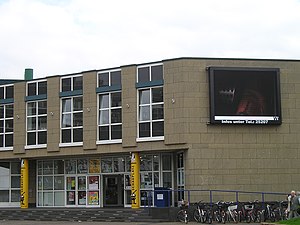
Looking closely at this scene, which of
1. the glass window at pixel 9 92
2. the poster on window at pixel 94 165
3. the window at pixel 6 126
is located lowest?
the poster on window at pixel 94 165

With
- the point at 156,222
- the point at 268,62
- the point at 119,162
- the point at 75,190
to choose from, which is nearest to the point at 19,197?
the point at 75,190

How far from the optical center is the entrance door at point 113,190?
3422 cm

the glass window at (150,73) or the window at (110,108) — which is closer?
the glass window at (150,73)

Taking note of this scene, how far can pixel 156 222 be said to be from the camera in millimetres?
28250

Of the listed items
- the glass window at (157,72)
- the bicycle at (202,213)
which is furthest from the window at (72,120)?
the bicycle at (202,213)

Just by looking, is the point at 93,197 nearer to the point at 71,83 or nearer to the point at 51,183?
the point at 51,183

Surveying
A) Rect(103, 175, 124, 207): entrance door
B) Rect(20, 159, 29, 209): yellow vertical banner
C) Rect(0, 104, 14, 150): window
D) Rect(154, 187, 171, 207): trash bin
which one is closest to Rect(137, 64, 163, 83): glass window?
Rect(154, 187, 171, 207): trash bin

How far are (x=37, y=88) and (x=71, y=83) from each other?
2.42m

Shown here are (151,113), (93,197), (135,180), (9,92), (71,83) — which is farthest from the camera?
(9,92)

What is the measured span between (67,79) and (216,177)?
34.2 feet

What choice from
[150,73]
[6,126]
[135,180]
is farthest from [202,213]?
[6,126]

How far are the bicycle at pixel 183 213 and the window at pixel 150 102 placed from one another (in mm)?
3919

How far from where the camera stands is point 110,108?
1278 inches

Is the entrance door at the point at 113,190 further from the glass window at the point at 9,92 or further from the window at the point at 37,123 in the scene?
the glass window at the point at 9,92
